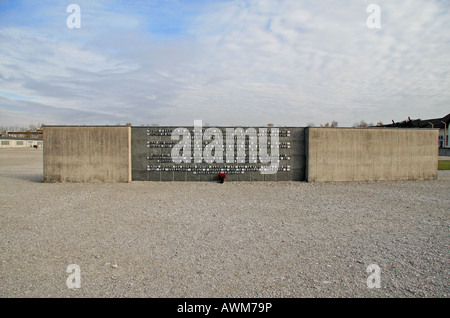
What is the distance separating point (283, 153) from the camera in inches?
565

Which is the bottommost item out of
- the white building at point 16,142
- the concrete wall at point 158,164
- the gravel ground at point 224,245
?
the gravel ground at point 224,245

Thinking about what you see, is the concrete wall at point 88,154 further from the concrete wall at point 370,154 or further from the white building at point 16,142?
the white building at point 16,142

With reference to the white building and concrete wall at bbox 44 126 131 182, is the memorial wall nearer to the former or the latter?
concrete wall at bbox 44 126 131 182

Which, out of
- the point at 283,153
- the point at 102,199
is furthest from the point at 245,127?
the point at 102,199

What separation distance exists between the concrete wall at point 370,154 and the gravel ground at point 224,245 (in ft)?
12.9

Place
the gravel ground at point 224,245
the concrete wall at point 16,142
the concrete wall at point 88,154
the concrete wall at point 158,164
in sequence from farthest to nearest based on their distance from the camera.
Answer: the concrete wall at point 16,142, the concrete wall at point 158,164, the concrete wall at point 88,154, the gravel ground at point 224,245

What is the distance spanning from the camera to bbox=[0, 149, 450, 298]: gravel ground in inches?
149

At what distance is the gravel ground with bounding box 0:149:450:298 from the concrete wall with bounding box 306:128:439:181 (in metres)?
3.94

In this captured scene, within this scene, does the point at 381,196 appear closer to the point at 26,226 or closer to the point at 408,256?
the point at 408,256

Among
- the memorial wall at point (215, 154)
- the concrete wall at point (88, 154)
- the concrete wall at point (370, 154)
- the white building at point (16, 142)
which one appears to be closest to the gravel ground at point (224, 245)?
the concrete wall at point (88, 154)

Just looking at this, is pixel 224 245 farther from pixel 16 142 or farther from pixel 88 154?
pixel 16 142

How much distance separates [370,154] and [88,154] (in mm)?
13831

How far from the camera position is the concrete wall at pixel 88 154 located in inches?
547
